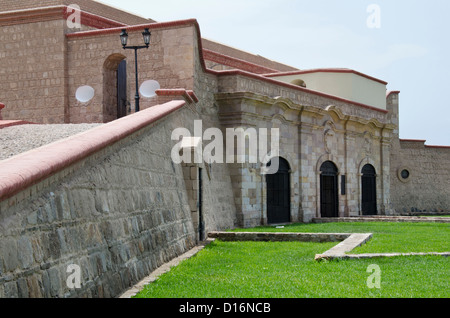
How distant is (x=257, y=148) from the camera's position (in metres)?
20.6

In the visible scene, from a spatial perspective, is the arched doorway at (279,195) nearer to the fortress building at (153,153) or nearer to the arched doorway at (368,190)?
the fortress building at (153,153)

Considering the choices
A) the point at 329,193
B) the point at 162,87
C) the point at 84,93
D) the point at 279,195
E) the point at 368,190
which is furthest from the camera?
the point at 368,190

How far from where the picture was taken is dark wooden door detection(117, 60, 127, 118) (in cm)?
2050

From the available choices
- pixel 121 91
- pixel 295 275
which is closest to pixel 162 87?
pixel 121 91

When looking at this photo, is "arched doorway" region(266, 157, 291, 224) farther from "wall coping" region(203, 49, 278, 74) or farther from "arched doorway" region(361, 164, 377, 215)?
"arched doorway" region(361, 164, 377, 215)

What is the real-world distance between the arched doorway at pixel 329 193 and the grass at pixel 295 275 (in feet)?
43.2

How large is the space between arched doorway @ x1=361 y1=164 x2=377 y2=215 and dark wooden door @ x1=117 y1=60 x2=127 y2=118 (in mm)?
12795

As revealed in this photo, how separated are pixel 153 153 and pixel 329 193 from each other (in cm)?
1661

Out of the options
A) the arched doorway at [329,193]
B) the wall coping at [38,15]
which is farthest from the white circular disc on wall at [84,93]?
the arched doorway at [329,193]

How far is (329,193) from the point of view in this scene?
25922 mm

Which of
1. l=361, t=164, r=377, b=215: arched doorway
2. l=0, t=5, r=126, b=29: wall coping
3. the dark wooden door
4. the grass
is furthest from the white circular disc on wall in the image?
l=361, t=164, r=377, b=215: arched doorway

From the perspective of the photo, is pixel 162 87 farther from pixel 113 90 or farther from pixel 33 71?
pixel 33 71

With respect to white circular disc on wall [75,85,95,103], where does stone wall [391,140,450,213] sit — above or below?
below
